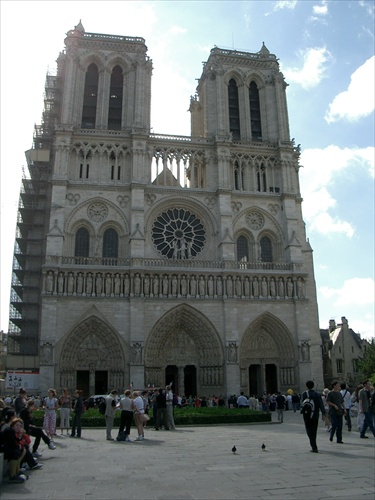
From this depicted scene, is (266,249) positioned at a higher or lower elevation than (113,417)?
higher

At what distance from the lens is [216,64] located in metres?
39.1

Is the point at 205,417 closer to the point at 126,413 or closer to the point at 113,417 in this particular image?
the point at 113,417

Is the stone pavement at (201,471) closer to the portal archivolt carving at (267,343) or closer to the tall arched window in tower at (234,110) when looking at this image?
the portal archivolt carving at (267,343)

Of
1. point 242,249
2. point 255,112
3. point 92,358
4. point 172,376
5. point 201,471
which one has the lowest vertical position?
point 201,471

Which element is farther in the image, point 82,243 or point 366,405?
point 82,243

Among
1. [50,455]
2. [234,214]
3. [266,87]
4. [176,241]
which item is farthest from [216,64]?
[50,455]

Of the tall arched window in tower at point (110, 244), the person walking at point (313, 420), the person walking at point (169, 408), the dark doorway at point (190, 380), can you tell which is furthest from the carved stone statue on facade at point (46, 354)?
the person walking at point (313, 420)

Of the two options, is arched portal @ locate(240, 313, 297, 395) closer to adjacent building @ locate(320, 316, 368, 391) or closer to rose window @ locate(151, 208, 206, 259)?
rose window @ locate(151, 208, 206, 259)

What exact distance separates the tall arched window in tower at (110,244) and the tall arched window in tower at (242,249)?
8.97 metres

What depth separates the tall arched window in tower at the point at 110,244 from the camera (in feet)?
109

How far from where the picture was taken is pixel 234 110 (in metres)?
40.0

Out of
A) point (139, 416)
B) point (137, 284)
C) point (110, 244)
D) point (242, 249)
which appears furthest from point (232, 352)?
point (139, 416)

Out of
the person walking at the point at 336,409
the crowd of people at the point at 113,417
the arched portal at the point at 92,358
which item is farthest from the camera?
the arched portal at the point at 92,358

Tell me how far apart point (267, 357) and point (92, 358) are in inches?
466
